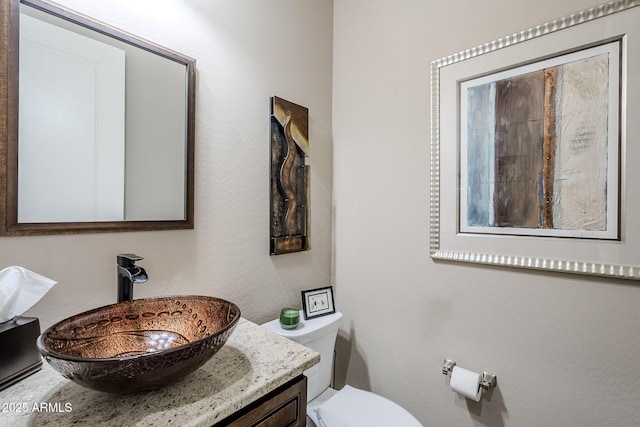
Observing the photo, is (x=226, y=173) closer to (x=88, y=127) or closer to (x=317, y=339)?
(x=88, y=127)

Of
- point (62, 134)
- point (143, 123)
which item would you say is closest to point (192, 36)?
point (143, 123)

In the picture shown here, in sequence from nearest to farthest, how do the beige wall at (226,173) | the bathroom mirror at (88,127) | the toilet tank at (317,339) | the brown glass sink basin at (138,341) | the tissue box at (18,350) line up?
the brown glass sink basin at (138,341) → the tissue box at (18,350) → the bathroom mirror at (88,127) → the beige wall at (226,173) → the toilet tank at (317,339)

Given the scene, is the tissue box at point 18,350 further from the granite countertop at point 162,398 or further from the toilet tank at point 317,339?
the toilet tank at point 317,339

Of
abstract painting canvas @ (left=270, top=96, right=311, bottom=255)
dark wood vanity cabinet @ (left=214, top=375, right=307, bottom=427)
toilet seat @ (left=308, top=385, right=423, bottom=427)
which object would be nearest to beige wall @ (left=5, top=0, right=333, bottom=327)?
abstract painting canvas @ (left=270, top=96, right=311, bottom=255)

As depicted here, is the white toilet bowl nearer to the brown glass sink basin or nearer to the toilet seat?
the toilet seat

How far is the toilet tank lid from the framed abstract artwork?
60 centimetres

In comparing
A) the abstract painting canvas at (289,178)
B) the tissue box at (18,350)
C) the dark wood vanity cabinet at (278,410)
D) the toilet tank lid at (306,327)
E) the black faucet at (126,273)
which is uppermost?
the abstract painting canvas at (289,178)

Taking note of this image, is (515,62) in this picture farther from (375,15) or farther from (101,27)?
(101,27)

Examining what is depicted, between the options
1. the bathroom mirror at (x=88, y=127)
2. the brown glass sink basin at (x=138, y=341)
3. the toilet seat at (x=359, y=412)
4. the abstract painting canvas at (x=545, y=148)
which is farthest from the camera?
the toilet seat at (x=359, y=412)

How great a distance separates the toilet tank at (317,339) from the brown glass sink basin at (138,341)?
0.49m

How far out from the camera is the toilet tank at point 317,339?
1.31m

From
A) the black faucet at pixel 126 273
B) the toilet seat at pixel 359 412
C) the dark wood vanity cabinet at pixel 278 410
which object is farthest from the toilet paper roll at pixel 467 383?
the black faucet at pixel 126 273

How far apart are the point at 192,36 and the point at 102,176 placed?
2.13 ft

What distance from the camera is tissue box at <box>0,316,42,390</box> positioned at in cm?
66
